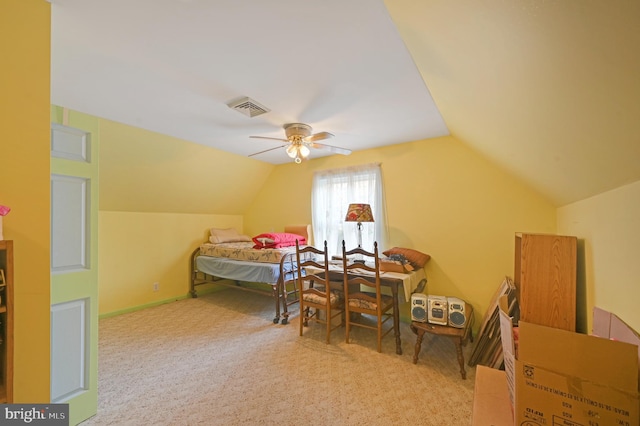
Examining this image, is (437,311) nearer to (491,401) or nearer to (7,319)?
(491,401)

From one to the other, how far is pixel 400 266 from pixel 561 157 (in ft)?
5.62

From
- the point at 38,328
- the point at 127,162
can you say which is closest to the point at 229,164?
→ the point at 127,162

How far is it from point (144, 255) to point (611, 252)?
201 inches

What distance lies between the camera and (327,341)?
8.87 ft

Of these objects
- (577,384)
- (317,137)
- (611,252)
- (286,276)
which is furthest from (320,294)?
(611,252)

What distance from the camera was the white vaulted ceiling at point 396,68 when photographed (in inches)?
31.7

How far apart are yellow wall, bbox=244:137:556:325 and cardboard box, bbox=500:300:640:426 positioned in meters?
1.97

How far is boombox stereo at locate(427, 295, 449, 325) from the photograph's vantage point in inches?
89.7

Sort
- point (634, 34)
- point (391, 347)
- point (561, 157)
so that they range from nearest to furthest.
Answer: point (634, 34) → point (561, 157) → point (391, 347)

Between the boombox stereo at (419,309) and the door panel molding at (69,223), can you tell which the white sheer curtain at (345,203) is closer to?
the boombox stereo at (419,309)

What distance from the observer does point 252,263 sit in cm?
362

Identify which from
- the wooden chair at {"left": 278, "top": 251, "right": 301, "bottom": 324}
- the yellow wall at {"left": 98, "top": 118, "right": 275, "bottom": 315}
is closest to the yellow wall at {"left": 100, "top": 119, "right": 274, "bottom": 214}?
the yellow wall at {"left": 98, "top": 118, "right": 275, "bottom": 315}

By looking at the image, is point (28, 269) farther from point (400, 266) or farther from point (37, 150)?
point (400, 266)

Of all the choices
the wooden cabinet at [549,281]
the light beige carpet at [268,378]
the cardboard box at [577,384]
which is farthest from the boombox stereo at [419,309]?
the cardboard box at [577,384]
